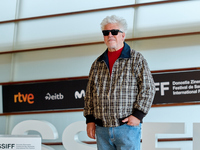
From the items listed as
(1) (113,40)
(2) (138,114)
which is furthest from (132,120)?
(1) (113,40)

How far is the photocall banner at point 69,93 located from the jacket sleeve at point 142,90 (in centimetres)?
172

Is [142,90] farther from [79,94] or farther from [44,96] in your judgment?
[44,96]

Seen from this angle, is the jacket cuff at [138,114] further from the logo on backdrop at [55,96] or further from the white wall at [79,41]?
the logo on backdrop at [55,96]

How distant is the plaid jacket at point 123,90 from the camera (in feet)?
5.60

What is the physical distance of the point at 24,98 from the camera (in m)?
3.96

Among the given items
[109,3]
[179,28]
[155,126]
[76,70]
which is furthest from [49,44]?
[155,126]

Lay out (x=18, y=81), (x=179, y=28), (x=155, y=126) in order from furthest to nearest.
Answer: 1. (x=18, y=81)
2. (x=179, y=28)
3. (x=155, y=126)

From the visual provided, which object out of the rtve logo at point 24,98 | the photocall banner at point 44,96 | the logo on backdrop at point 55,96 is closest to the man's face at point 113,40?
the photocall banner at point 44,96

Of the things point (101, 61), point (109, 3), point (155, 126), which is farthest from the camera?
point (109, 3)

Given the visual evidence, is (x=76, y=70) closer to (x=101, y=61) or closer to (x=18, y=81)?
(x=18, y=81)

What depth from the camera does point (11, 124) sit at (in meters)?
4.00

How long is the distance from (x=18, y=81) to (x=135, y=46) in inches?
60.1

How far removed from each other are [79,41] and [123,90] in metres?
2.21

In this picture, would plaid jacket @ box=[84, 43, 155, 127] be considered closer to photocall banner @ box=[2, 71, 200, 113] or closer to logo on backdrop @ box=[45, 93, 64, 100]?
photocall banner @ box=[2, 71, 200, 113]
